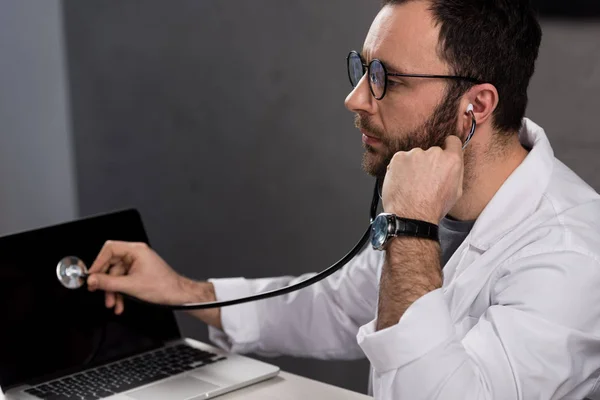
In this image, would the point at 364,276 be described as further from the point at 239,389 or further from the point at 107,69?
the point at 107,69

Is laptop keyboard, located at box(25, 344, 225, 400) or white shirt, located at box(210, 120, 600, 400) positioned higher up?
white shirt, located at box(210, 120, 600, 400)

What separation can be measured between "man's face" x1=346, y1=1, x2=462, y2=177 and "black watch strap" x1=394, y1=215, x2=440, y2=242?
223 mm

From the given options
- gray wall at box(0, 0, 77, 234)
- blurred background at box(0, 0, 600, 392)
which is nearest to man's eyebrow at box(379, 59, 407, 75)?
blurred background at box(0, 0, 600, 392)

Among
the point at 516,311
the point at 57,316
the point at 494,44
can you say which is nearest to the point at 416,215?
the point at 516,311

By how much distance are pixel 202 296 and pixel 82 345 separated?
283 mm

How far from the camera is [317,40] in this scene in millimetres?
2504

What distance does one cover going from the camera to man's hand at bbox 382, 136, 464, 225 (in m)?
1.44

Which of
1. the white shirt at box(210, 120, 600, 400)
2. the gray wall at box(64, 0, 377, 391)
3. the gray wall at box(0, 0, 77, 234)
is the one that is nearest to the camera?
the white shirt at box(210, 120, 600, 400)

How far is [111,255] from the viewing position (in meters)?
1.75

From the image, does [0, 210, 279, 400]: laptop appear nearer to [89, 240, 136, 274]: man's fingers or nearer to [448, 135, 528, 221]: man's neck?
[89, 240, 136, 274]: man's fingers

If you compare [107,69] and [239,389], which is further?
[107,69]

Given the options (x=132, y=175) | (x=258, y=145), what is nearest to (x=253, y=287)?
(x=258, y=145)

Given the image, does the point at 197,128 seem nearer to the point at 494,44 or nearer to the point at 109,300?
the point at 109,300

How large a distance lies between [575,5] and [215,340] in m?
1.13
